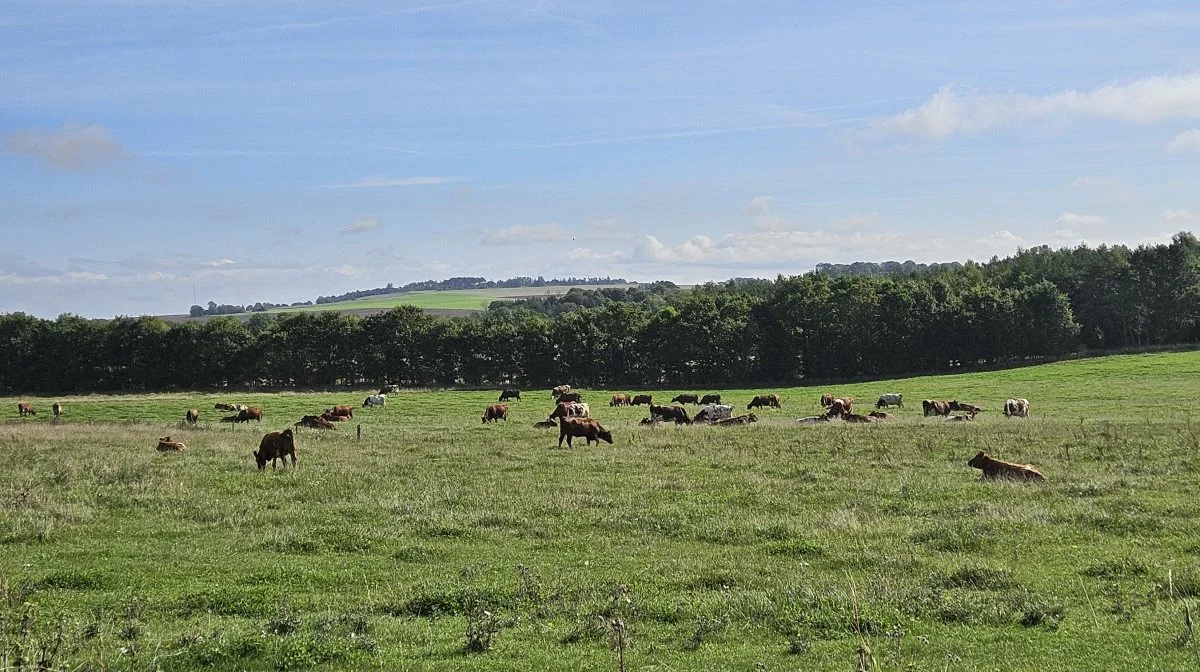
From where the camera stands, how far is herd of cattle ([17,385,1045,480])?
25609mm

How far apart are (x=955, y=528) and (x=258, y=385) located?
86116 mm

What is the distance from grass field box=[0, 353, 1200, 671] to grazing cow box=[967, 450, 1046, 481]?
1.51ft

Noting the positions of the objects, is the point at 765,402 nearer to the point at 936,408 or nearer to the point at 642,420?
the point at 936,408

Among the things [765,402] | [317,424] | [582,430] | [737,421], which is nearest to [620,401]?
[765,402]

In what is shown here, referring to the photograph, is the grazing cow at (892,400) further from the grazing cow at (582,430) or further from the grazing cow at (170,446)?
the grazing cow at (170,446)

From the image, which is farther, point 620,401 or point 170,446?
point 620,401

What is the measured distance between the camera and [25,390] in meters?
90.7

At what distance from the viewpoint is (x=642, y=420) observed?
42.2 meters

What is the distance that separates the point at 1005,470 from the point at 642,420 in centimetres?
2280

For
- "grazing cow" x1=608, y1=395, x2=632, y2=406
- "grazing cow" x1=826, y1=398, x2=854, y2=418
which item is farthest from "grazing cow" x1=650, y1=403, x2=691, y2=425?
"grazing cow" x1=608, y1=395, x2=632, y2=406

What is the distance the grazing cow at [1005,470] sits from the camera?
66.1 feet

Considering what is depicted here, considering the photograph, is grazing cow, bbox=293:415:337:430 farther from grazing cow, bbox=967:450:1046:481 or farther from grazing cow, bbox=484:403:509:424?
grazing cow, bbox=967:450:1046:481

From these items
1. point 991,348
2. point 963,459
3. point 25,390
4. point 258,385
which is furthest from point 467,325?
point 963,459

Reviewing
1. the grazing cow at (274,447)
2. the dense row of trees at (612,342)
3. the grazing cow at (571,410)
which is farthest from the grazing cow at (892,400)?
the grazing cow at (274,447)
